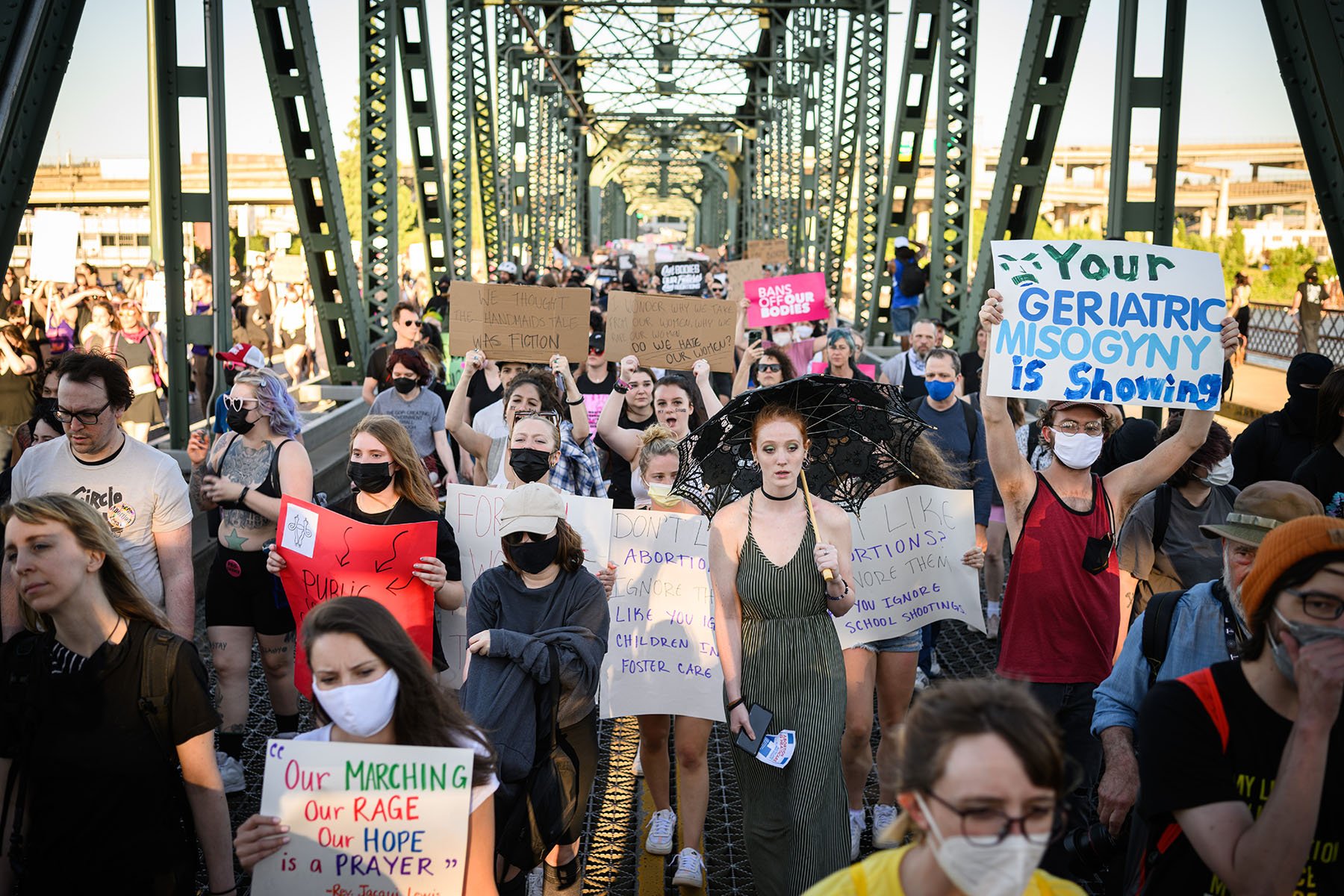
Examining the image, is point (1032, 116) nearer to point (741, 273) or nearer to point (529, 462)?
point (529, 462)

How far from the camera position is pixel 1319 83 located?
478 cm

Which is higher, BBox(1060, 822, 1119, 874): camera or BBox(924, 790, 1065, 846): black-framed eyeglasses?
BBox(924, 790, 1065, 846): black-framed eyeglasses

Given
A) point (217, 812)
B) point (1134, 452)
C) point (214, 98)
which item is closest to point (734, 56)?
point (214, 98)

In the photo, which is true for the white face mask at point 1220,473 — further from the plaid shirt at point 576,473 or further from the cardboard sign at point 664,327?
the cardboard sign at point 664,327

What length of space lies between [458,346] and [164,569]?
4254 mm

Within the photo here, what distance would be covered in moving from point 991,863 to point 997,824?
0.07 m

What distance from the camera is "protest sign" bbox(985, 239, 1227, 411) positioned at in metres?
5.08

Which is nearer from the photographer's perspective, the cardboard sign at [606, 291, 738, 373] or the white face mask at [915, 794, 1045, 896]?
the white face mask at [915, 794, 1045, 896]

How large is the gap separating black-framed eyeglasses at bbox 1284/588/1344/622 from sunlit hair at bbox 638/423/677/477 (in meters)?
3.69

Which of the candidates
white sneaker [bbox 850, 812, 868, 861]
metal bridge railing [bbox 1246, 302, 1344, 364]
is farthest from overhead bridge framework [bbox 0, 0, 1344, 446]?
metal bridge railing [bbox 1246, 302, 1344, 364]

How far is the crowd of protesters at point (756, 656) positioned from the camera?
2.56 meters

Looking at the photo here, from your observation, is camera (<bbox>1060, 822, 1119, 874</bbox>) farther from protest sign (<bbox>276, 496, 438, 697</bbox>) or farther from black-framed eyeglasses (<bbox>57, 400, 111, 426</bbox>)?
black-framed eyeglasses (<bbox>57, 400, 111, 426</bbox>)

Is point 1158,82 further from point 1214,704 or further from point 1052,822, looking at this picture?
A: point 1052,822

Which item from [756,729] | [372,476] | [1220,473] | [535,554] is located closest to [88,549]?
[535,554]
